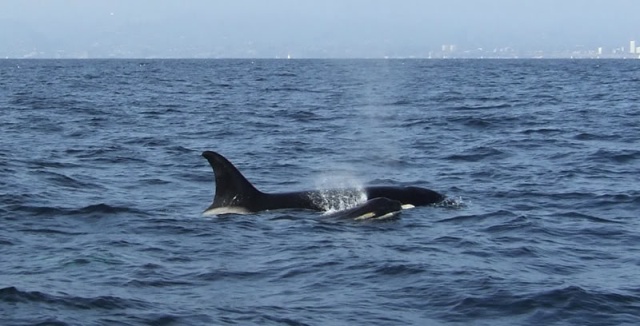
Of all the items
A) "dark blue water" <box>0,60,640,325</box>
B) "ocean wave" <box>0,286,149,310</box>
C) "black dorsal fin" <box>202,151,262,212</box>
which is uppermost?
"black dorsal fin" <box>202,151,262,212</box>

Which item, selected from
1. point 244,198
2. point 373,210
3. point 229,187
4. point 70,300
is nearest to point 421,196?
point 373,210

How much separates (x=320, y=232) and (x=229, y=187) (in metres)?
2.48

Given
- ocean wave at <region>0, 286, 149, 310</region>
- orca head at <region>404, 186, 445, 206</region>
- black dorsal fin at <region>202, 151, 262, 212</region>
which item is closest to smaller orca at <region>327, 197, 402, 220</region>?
orca head at <region>404, 186, 445, 206</region>

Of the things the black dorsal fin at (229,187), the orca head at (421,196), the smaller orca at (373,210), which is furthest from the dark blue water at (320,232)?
the black dorsal fin at (229,187)

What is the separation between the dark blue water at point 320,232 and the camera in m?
10.9

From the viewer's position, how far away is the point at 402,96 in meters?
56.8

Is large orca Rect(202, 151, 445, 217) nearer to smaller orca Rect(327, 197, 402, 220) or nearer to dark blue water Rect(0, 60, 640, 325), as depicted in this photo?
smaller orca Rect(327, 197, 402, 220)

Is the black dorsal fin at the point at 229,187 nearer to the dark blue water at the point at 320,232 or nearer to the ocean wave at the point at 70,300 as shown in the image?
the dark blue water at the point at 320,232

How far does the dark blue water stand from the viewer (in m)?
10.9

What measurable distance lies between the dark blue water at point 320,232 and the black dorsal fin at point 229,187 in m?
0.53

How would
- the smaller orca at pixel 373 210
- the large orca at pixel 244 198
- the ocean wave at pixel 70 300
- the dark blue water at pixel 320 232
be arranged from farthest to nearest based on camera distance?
the large orca at pixel 244 198, the smaller orca at pixel 373 210, the dark blue water at pixel 320 232, the ocean wave at pixel 70 300

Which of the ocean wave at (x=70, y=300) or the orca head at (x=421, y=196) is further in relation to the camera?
the orca head at (x=421, y=196)

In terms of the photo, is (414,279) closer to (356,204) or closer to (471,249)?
(471,249)

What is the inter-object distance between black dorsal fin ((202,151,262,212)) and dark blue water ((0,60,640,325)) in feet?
1.75
